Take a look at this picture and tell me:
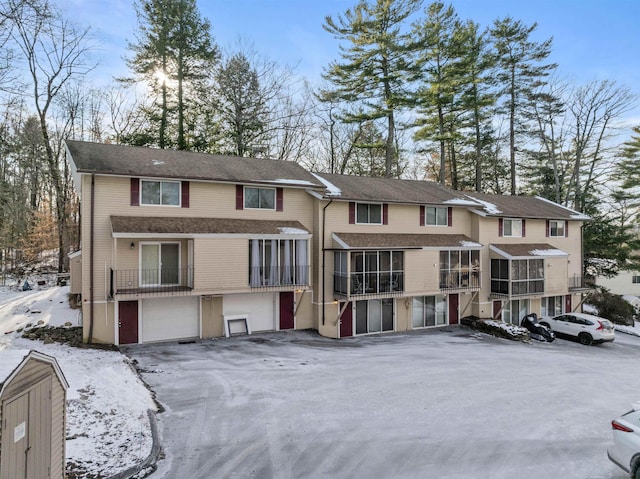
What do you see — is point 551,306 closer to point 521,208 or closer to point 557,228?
point 557,228

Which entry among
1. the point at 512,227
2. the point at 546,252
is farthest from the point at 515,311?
the point at 512,227

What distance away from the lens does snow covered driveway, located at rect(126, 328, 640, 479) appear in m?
7.36

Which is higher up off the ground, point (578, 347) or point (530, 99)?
point (530, 99)

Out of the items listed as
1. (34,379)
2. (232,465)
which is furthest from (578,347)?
(34,379)

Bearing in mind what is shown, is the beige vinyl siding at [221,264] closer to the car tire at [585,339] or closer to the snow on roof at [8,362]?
the snow on roof at [8,362]

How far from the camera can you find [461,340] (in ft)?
61.0

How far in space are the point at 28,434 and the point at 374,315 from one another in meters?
15.8

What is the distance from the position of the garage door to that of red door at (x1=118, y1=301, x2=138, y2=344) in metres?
0.30

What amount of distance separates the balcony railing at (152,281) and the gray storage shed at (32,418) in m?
8.43

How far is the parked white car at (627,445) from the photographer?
6.47 metres

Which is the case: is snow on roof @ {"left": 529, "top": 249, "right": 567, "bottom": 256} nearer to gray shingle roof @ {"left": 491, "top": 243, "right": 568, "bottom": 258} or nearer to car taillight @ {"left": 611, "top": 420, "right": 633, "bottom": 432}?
gray shingle roof @ {"left": 491, "top": 243, "right": 568, "bottom": 258}

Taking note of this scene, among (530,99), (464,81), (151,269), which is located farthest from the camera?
(530,99)

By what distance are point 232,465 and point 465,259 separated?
56.1 feet

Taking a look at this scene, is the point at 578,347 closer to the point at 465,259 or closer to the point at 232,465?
the point at 465,259
